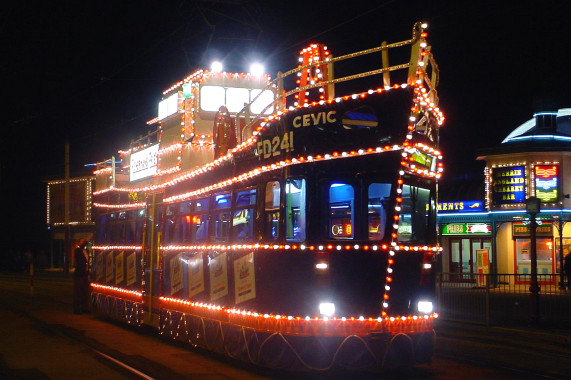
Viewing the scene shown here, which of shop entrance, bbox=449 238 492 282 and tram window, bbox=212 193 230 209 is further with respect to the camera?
shop entrance, bbox=449 238 492 282

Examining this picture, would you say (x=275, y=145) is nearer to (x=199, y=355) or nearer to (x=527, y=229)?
(x=199, y=355)

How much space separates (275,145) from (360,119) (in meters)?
1.40

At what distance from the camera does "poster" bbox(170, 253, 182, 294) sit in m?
12.6

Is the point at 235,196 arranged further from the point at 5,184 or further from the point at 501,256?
the point at 5,184

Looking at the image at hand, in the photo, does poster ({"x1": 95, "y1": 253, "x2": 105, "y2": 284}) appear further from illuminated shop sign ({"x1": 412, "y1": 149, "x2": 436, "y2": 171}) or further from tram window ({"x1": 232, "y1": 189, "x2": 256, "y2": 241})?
illuminated shop sign ({"x1": 412, "y1": 149, "x2": 436, "y2": 171})

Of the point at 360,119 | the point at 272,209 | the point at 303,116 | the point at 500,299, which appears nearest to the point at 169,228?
the point at 272,209

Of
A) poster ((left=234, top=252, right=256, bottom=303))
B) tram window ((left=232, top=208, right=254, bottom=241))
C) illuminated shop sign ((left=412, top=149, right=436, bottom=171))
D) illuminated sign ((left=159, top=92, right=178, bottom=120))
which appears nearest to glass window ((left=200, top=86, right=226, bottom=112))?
illuminated sign ((left=159, top=92, right=178, bottom=120))

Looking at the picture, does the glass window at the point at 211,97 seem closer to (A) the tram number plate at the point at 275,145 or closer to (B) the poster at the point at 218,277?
(B) the poster at the point at 218,277

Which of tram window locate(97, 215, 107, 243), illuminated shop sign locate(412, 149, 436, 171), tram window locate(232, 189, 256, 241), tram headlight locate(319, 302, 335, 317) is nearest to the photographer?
tram headlight locate(319, 302, 335, 317)

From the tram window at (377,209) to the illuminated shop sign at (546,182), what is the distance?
22.8 m

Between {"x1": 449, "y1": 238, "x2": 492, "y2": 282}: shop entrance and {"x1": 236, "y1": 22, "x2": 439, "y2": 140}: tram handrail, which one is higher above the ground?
{"x1": 236, "y1": 22, "x2": 439, "y2": 140}: tram handrail

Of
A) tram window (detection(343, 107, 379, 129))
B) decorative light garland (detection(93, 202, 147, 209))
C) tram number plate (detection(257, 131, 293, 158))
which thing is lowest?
decorative light garland (detection(93, 202, 147, 209))

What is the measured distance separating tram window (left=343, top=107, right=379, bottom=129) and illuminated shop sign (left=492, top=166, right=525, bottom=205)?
913 inches

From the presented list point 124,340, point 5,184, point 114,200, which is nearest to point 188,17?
point 114,200
